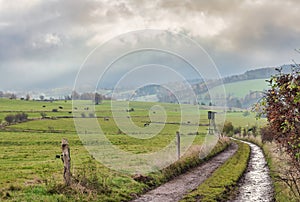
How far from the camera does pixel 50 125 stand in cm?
8019

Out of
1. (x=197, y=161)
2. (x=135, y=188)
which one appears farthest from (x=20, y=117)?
(x=135, y=188)

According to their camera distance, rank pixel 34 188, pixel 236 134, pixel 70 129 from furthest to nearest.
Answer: pixel 236 134 → pixel 70 129 → pixel 34 188

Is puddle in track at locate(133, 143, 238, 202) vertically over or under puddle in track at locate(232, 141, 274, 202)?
over

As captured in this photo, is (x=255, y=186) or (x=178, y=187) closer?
(x=178, y=187)

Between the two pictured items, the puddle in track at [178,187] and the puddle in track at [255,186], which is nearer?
the puddle in track at [178,187]

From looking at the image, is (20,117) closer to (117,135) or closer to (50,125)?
(50,125)

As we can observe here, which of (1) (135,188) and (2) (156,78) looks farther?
(2) (156,78)

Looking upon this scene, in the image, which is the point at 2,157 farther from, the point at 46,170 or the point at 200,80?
the point at 200,80

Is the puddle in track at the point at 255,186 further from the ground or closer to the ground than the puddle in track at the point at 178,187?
closer to the ground

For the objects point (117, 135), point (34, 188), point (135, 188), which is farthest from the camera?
point (117, 135)

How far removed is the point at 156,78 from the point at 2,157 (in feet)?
57.6

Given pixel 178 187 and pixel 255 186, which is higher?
pixel 178 187

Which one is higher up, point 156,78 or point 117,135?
point 156,78

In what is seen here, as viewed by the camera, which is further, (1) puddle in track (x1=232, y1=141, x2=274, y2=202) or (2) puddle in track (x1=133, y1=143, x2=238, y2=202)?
(1) puddle in track (x1=232, y1=141, x2=274, y2=202)
